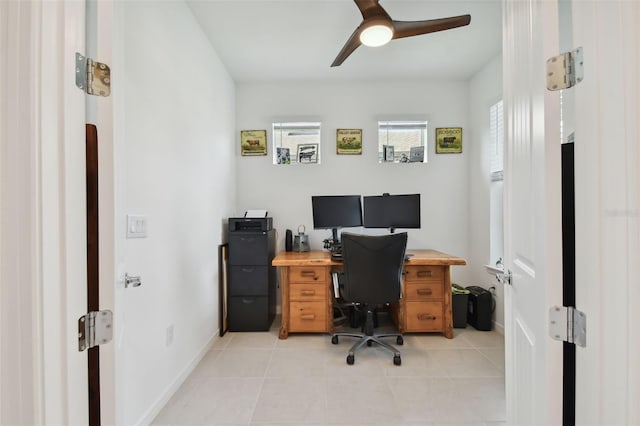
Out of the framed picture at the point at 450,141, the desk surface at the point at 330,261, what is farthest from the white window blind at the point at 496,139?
→ the desk surface at the point at 330,261

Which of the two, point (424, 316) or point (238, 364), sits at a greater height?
point (424, 316)

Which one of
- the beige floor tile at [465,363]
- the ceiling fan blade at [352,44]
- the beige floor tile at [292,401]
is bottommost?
the beige floor tile at [465,363]

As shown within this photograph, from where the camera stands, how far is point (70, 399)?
26.0 inches

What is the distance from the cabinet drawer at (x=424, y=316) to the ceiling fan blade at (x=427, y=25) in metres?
2.28

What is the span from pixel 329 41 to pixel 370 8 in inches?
39.0

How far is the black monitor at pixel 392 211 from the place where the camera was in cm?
294

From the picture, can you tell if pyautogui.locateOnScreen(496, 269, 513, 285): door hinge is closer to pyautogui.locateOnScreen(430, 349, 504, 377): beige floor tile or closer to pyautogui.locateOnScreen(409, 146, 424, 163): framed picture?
pyautogui.locateOnScreen(430, 349, 504, 377): beige floor tile

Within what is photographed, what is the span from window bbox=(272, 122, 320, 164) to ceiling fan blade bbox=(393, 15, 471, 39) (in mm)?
1664

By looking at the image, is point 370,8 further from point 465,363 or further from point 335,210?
Result: point 465,363

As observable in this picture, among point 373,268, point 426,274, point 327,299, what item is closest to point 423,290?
point 426,274

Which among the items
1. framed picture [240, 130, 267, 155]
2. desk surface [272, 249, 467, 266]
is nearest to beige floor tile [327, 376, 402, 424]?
desk surface [272, 249, 467, 266]

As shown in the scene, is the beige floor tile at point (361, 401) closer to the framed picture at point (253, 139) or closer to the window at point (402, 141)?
the window at point (402, 141)

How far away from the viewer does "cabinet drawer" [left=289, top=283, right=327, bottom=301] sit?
2734mm

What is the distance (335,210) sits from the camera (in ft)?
10.2
